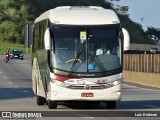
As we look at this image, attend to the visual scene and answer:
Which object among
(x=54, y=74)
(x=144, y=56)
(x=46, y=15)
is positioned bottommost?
(x=144, y=56)

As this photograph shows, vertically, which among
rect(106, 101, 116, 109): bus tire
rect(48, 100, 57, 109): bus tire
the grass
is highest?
rect(48, 100, 57, 109): bus tire

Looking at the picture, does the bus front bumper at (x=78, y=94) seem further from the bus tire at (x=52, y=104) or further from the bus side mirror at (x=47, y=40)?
the bus side mirror at (x=47, y=40)

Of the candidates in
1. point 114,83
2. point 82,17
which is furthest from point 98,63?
point 82,17

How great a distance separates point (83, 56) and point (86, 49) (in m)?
0.24

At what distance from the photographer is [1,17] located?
14612 centimetres

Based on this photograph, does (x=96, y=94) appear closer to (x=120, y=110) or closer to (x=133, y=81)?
(x=120, y=110)

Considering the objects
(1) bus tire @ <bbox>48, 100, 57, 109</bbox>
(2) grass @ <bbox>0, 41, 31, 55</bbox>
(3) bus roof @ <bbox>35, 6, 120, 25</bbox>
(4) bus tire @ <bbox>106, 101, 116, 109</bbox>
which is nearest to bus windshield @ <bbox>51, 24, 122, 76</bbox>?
(3) bus roof @ <bbox>35, 6, 120, 25</bbox>

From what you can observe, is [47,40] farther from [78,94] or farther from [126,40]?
[126,40]

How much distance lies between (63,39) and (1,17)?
124458 mm

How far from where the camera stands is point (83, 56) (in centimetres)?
2270

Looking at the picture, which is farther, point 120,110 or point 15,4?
point 15,4

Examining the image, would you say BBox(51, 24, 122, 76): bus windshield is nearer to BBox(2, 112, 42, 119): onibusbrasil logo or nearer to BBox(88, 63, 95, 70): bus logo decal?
BBox(88, 63, 95, 70): bus logo decal

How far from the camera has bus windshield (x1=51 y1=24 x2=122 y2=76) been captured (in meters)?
22.5

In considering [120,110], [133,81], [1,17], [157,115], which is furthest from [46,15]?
[1,17]
